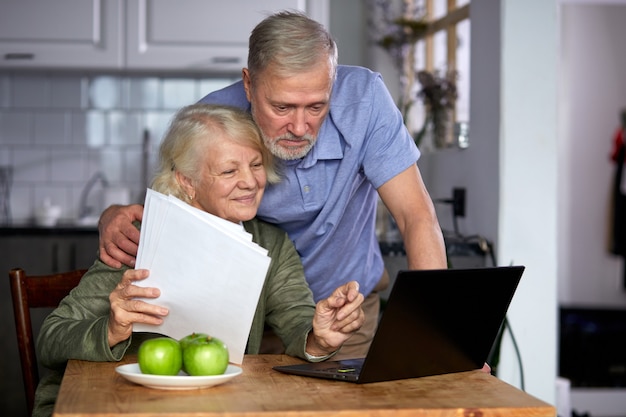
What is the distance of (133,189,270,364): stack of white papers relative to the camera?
158 centimetres

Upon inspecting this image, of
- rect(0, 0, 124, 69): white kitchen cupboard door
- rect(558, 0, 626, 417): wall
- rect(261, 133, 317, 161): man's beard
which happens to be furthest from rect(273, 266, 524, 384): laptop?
rect(558, 0, 626, 417): wall

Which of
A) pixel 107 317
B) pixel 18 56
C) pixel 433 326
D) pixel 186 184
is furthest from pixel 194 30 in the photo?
pixel 433 326

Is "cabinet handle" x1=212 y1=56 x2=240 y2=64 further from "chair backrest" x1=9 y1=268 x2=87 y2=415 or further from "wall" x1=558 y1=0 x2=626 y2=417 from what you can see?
"wall" x1=558 y1=0 x2=626 y2=417

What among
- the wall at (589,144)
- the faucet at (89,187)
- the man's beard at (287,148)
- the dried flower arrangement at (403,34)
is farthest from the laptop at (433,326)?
the wall at (589,144)

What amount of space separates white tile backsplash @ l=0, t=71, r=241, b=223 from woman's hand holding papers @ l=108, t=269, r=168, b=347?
3.05m

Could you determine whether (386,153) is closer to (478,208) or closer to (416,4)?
(478,208)

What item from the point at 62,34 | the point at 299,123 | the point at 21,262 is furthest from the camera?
the point at 62,34

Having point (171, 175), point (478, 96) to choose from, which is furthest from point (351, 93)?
point (478, 96)

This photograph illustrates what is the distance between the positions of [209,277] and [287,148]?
1.57ft

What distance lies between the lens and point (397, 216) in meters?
2.12

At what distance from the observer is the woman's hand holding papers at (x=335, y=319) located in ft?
5.49

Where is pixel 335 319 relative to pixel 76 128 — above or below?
below

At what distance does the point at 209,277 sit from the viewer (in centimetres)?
161

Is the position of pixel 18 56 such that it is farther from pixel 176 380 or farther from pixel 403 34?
pixel 176 380
